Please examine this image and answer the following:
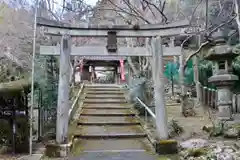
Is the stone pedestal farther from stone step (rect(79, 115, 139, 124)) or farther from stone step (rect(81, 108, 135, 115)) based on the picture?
stone step (rect(81, 108, 135, 115))

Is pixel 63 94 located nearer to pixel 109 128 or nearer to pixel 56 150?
pixel 56 150

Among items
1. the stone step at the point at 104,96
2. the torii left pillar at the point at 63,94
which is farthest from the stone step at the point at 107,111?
the torii left pillar at the point at 63,94

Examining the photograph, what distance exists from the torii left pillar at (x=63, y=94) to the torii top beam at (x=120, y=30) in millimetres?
242

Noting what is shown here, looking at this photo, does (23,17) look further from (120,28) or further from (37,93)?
(120,28)

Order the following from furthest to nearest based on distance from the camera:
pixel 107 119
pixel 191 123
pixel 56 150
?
1. pixel 107 119
2. pixel 191 123
3. pixel 56 150

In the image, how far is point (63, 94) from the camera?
23.4 feet

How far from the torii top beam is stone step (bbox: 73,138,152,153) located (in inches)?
113

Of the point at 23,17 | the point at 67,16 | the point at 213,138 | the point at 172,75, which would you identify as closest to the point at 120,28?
the point at 213,138

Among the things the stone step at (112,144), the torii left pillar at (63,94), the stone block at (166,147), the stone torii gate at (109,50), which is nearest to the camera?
the stone block at (166,147)

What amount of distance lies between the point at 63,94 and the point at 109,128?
9.86 feet

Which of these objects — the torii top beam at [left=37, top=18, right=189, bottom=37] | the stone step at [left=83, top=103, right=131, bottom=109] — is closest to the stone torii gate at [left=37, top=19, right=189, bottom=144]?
the torii top beam at [left=37, top=18, right=189, bottom=37]

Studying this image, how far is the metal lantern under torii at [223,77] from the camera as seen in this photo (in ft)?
28.7

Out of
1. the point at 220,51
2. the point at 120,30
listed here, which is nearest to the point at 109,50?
the point at 120,30

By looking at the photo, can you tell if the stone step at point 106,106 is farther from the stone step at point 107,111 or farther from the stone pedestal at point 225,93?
the stone pedestal at point 225,93
